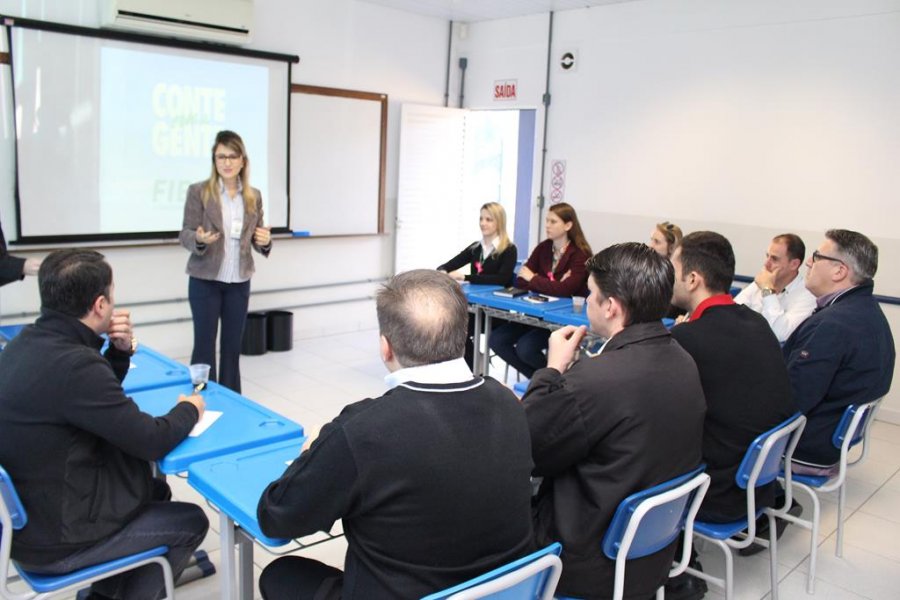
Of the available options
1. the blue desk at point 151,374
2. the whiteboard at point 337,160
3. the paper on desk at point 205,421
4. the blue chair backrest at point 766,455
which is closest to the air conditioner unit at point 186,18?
the whiteboard at point 337,160

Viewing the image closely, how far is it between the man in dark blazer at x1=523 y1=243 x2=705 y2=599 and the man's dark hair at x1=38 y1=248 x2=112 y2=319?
3.92 ft

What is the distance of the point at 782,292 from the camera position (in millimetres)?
3955

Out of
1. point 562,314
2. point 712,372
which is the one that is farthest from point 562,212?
point 712,372

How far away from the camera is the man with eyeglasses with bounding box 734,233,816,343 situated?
11.9ft

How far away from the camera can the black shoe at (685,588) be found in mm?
2725

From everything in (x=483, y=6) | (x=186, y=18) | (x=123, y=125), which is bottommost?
(x=123, y=125)

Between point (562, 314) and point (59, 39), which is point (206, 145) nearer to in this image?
point (59, 39)

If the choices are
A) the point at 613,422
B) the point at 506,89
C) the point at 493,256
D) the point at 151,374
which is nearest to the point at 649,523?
the point at 613,422

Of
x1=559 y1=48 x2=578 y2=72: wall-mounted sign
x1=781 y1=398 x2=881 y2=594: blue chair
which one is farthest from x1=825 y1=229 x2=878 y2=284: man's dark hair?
x1=559 y1=48 x2=578 y2=72: wall-mounted sign

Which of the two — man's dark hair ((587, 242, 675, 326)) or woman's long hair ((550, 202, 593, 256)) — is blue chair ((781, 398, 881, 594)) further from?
woman's long hair ((550, 202, 593, 256))

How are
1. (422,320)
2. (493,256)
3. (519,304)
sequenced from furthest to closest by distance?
1. (493,256)
2. (519,304)
3. (422,320)

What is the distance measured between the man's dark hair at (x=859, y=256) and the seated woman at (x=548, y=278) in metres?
1.82

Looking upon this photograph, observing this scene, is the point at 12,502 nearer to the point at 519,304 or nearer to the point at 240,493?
the point at 240,493

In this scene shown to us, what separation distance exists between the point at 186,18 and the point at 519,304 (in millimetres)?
3168
